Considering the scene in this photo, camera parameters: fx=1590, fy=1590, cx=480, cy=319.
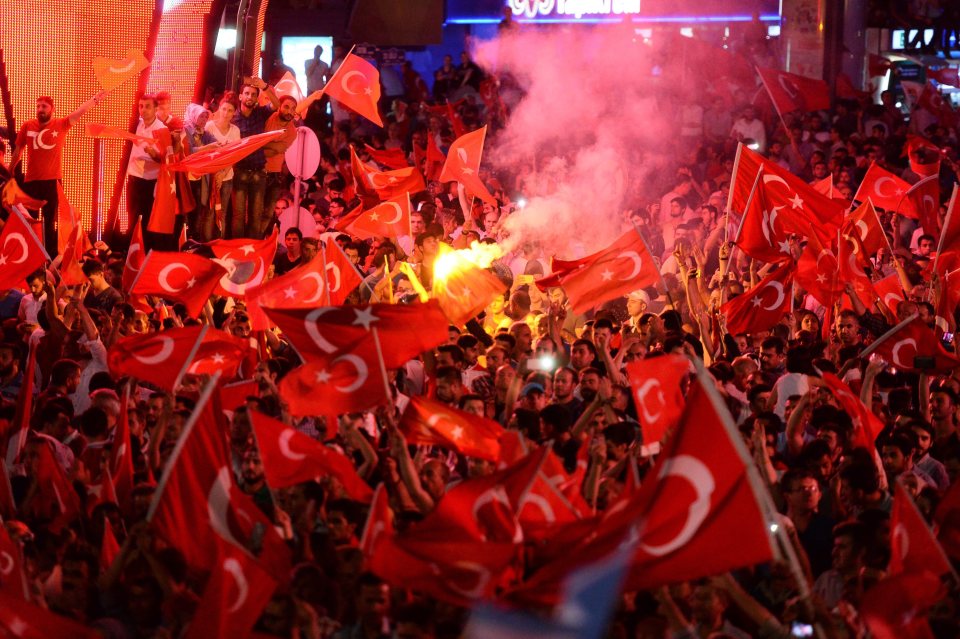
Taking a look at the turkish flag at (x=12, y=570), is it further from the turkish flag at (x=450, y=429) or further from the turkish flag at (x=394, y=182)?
the turkish flag at (x=394, y=182)

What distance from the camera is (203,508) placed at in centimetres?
643

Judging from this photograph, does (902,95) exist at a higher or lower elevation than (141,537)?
lower

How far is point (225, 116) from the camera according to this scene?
14609 millimetres

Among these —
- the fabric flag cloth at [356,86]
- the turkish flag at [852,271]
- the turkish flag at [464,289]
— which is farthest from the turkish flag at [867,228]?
the fabric flag cloth at [356,86]

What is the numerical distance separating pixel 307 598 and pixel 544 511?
1000 millimetres

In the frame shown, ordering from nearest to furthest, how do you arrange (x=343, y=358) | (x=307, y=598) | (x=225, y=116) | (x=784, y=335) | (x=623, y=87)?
(x=307, y=598) < (x=343, y=358) < (x=784, y=335) < (x=225, y=116) < (x=623, y=87)

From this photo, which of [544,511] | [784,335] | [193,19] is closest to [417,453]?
[544,511]

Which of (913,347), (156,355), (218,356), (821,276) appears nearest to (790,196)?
(821,276)

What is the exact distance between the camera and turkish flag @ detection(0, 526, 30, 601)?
6062mm

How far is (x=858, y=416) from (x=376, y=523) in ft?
9.64

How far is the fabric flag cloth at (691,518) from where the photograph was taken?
5.46 meters

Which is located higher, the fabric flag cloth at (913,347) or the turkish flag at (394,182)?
the fabric flag cloth at (913,347)

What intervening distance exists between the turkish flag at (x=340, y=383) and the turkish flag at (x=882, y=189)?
7.26 meters

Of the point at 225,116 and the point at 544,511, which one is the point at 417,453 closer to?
the point at 544,511
